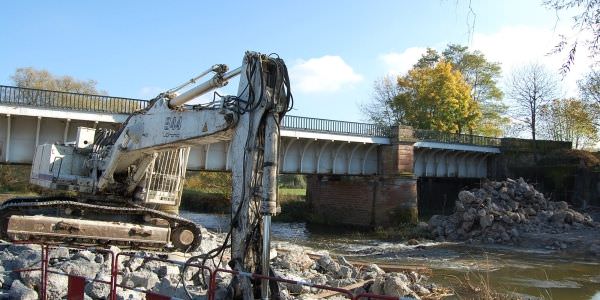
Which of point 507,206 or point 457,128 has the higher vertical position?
point 457,128

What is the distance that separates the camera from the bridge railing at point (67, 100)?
19.5 meters

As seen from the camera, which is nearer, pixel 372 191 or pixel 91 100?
pixel 91 100

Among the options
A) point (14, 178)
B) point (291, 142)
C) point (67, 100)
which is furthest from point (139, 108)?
point (14, 178)

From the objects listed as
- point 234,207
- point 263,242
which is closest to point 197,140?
point 234,207

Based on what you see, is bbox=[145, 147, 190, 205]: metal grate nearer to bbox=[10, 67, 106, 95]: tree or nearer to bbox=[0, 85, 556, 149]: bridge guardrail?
bbox=[0, 85, 556, 149]: bridge guardrail

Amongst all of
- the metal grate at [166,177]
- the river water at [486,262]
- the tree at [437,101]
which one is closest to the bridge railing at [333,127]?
the river water at [486,262]

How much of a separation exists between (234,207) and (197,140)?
1.99 m

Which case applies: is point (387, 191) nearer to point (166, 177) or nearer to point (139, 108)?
point (139, 108)

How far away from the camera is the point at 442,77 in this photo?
40.9 meters

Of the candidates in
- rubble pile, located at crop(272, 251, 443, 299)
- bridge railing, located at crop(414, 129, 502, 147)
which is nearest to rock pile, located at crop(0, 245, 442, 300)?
rubble pile, located at crop(272, 251, 443, 299)

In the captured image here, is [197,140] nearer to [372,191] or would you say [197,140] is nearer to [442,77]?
[372,191]

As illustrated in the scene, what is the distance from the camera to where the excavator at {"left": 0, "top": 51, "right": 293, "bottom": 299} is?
23.6ft

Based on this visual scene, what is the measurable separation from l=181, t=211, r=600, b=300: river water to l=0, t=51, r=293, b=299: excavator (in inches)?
262

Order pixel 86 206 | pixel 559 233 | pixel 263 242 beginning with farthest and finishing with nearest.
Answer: pixel 559 233, pixel 86 206, pixel 263 242
